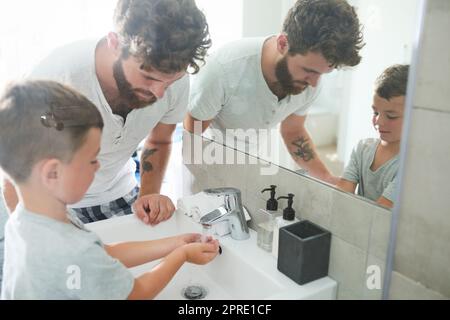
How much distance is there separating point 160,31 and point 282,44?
0.31m

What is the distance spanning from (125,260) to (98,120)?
351 mm

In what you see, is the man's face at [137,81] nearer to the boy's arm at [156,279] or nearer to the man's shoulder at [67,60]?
the man's shoulder at [67,60]

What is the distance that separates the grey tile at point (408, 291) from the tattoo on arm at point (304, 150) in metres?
0.34

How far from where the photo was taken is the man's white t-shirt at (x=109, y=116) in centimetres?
99

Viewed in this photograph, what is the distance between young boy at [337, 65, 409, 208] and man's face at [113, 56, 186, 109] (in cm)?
51

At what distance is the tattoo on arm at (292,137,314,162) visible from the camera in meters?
1.02

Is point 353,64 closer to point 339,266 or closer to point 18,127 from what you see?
point 339,266

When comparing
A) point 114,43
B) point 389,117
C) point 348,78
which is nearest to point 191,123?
point 114,43


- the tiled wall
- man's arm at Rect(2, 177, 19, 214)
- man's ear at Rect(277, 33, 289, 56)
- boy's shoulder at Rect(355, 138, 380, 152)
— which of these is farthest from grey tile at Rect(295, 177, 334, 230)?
man's arm at Rect(2, 177, 19, 214)

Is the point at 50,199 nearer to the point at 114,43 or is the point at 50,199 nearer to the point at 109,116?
the point at 109,116

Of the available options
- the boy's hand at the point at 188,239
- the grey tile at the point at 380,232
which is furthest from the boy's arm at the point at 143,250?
the grey tile at the point at 380,232

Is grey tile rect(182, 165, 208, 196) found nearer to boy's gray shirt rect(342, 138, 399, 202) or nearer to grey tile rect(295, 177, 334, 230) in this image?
grey tile rect(295, 177, 334, 230)

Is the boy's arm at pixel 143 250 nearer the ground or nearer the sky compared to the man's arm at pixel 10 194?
nearer the ground

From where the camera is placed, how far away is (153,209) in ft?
4.14
